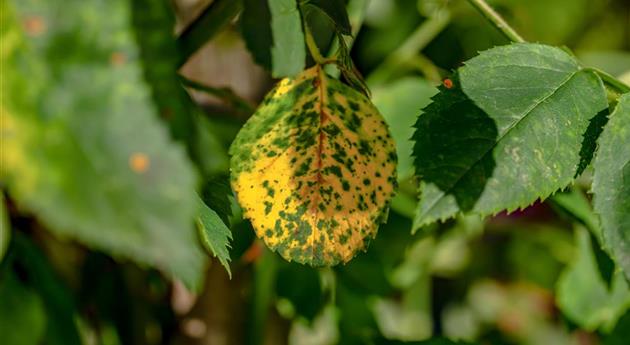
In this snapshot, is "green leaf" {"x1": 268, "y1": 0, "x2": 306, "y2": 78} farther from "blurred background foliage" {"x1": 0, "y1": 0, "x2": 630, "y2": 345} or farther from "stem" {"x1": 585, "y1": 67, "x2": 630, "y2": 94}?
"stem" {"x1": 585, "y1": 67, "x2": 630, "y2": 94}

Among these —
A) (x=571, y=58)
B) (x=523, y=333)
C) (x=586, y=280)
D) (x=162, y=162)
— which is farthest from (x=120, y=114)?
(x=523, y=333)

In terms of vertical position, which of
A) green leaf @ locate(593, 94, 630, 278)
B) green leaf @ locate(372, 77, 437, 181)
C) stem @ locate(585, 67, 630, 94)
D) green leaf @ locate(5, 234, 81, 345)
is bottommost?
green leaf @ locate(5, 234, 81, 345)

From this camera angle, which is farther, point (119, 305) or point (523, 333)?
point (523, 333)

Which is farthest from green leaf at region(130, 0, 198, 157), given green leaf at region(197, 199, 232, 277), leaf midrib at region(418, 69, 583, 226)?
leaf midrib at region(418, 69, 583, 226)

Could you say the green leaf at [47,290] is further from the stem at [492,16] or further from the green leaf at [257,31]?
the stem at [492,16]

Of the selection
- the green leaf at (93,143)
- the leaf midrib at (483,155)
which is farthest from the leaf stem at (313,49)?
the green leaf at (93,143)

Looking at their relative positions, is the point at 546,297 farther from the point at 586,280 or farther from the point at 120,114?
the point at 120,114
